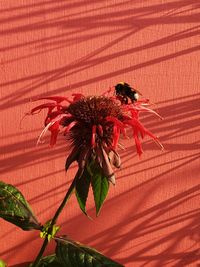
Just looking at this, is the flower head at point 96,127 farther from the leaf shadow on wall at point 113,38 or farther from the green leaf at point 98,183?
the leaf shadow on wall at point 113,38

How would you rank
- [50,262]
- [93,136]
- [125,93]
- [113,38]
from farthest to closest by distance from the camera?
[113,38]
[50,262]
[125,93]
[93,136]

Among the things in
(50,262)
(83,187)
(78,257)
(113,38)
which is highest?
(113,38)

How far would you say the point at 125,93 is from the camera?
1.31 meters

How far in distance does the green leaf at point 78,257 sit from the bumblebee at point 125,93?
1.25 ft

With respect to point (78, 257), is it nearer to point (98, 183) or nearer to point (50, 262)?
point (98, 183)

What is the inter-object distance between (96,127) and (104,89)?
683 millimetres

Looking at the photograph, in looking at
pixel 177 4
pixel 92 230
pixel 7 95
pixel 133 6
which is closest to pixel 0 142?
pixel 7 95

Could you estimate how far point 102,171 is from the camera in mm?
Answer: 1096

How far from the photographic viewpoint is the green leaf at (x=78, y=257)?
1151mm

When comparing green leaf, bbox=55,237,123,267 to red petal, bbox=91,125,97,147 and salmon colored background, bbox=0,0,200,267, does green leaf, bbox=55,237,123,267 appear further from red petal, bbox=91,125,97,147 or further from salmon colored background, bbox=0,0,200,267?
salmon colored background, bbox=0,0,200,267

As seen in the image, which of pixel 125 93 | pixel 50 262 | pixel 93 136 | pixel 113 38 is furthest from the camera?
pixel 113 38

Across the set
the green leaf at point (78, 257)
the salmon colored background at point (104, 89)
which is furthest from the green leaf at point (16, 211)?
the salmon colored background at point (104, 89)

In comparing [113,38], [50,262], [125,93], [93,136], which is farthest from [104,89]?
[93,136]

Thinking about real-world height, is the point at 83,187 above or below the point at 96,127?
below
